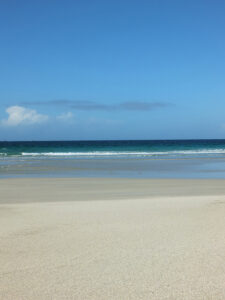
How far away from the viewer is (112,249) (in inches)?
190

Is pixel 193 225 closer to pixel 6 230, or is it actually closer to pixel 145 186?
pixel 6 230

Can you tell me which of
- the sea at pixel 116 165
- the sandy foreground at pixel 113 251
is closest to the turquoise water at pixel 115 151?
the sea at pixel 116 165

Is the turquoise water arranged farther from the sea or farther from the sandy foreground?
the sandy foreground

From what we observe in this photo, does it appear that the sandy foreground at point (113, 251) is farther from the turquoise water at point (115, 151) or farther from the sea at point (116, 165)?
the turquoise water at point (115, 151)

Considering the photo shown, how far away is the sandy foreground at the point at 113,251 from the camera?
363 cm

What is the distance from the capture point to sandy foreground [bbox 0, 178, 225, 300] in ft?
11.9

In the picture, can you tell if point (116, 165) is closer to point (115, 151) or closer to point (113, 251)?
point (113, 251)

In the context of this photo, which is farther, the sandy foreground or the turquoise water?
the turquoise water

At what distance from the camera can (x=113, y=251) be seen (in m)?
4.73

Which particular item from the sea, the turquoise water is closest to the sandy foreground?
the sea

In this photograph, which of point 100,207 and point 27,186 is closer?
point 100,207

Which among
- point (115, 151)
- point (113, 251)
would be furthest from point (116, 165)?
point (115, 151)

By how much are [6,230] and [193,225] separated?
303 centimetres

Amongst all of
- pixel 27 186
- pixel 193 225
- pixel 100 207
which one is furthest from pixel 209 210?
pixel 27 186
